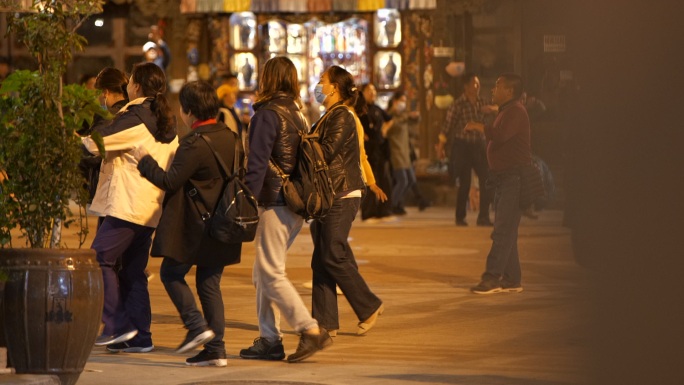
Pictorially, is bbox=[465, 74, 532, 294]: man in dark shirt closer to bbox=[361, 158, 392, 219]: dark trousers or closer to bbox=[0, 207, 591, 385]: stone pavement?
bbox=[0, 207, 591, 385]: stone pavement

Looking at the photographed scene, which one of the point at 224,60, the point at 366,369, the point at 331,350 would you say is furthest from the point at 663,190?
the point at 224,60

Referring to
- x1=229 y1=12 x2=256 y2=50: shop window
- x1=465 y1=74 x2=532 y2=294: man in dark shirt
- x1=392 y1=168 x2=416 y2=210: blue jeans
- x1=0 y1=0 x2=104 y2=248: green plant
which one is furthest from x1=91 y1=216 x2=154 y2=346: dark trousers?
x1=229 y1=12 x2=256 y2=50: shop window

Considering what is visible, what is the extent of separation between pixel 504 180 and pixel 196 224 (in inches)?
72.3

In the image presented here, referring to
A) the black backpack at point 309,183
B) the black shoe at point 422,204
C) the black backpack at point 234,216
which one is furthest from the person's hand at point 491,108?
the black shoe at point 422,204

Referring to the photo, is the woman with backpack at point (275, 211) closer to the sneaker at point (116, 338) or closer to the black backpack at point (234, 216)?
the black backpack at point (234, 216)

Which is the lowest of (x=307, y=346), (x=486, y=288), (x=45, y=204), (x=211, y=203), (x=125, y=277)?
(x=486, y=288)

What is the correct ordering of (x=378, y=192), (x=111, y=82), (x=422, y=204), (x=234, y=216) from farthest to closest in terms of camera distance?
1. (x=422, y=204)
2. (x=378, y=192)
3. (x=111, y=82)
4. (x=234, y=216)

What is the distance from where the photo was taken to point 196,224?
704cm

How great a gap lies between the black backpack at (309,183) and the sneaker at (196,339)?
0.87 metres

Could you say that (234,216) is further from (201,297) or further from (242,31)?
(242,31)

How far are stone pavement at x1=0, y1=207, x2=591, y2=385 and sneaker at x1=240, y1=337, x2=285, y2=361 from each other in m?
0.11

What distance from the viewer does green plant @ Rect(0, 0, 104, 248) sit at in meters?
5.98

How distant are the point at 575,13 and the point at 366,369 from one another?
578 centimetres

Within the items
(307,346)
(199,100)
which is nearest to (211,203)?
(199,100)
